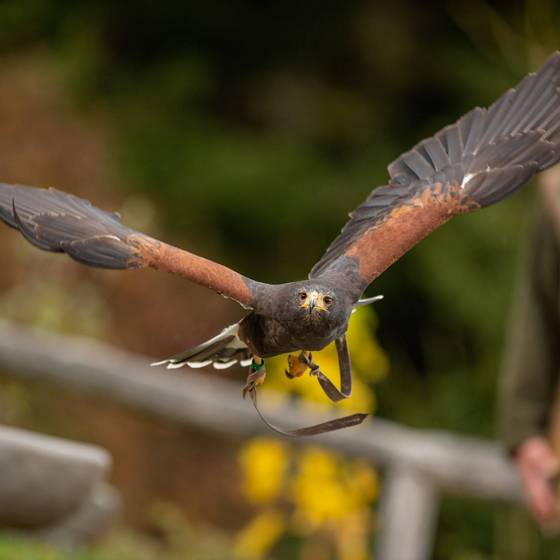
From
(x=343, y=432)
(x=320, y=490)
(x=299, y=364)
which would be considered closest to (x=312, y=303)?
(x=299, y=364)

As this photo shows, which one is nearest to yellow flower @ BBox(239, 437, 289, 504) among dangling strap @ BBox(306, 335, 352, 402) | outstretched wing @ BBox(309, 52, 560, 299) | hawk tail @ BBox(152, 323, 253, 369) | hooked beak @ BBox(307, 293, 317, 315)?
outstretched wing @ BBox(309, 52, 560, 299)

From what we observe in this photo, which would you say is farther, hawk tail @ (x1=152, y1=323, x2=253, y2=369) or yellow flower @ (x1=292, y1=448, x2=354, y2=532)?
yellow flower @ (x1=292, y1=448, x2=354, y2=532)

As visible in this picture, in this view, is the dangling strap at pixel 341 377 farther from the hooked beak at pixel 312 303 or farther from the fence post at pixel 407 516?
the fence post at pixel 407 516

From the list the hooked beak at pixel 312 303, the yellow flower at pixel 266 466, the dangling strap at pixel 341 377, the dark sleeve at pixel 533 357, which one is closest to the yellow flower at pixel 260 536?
the yellow flower at pixel 266 466

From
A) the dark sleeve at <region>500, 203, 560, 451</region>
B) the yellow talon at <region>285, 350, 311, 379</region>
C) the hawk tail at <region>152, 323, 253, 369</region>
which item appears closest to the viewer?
the yellow talon at <region>285, 350, 311, 379</region>

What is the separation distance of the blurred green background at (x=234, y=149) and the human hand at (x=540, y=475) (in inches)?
93.4

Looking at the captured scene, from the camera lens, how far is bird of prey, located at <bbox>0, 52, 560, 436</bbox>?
1.89m

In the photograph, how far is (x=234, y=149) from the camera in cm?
731

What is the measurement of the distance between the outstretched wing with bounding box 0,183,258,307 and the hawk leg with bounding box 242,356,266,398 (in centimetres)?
10

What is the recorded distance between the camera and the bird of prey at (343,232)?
6.19ft

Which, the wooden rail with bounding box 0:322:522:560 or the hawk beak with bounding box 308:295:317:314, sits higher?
the wooden rail with bounding box 0:322:522:560

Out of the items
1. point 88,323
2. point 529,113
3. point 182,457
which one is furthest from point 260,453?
point 529,113

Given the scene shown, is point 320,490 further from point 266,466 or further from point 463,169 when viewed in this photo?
point 463,169

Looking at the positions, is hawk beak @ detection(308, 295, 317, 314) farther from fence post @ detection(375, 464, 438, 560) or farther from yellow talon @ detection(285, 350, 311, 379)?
fence post @ detection(375, 464, 438, 560)
